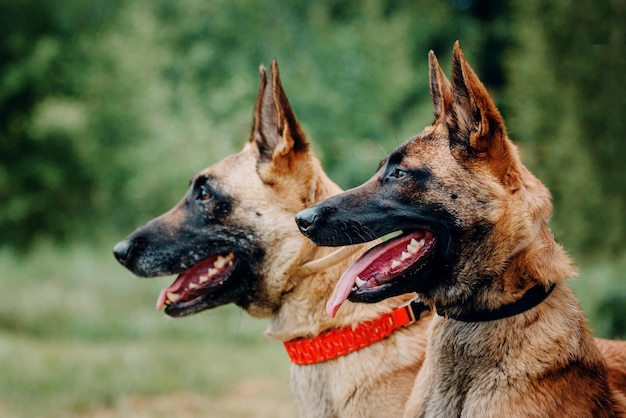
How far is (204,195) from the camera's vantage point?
3846mm

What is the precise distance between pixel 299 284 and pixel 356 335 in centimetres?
42

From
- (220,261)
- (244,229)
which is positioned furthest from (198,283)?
(244,229)

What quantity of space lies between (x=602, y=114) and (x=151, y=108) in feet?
27.7

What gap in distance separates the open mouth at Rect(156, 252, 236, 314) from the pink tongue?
3.13 feet

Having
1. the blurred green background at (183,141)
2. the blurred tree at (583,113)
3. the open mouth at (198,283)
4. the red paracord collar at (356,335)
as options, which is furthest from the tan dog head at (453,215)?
the blurred tree at (583,113)

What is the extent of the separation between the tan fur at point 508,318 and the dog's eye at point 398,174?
14 cm

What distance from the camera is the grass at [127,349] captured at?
6.27 meters

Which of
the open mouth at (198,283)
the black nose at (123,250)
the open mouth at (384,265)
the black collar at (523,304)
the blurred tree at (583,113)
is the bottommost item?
the blurred tree at (583,113)

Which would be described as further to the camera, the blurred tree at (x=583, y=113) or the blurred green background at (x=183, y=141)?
the blurred tree at (x=583, y=113)

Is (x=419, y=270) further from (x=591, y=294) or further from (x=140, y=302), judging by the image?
(x=140, y=302)

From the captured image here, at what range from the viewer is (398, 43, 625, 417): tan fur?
2.55 meters

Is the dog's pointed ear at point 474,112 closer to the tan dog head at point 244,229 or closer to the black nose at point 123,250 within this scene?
the tan dog head at point 244,229

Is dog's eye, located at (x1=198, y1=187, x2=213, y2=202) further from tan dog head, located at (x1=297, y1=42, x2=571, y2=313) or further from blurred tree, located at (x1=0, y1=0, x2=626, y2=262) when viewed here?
blurred tree, located at (x1=0, y1=0, x2=626, y2=262)

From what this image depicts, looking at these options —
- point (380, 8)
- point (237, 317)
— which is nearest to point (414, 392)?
point (237, 317)
